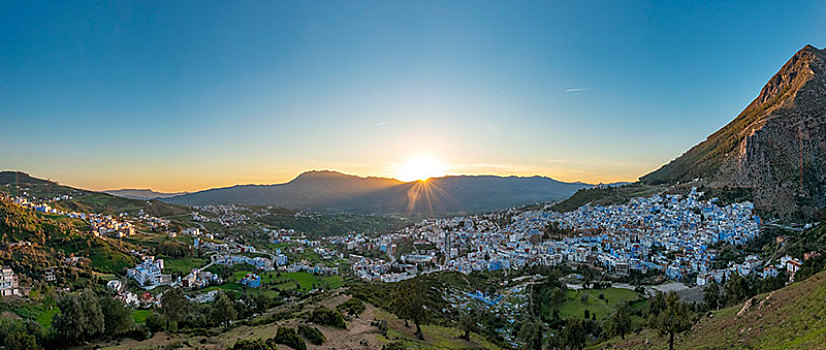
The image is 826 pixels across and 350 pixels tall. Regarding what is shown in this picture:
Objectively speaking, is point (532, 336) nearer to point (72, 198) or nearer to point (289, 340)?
point (289, 340)

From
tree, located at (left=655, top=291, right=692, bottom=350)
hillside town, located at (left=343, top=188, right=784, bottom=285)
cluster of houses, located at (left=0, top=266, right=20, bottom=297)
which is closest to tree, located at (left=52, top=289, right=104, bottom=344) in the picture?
cluster of houses, located at (left=0, top=266, right=20, bottom=297)

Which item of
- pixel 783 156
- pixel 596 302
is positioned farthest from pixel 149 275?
pixel 783 156

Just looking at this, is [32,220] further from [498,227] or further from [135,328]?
[498,227]

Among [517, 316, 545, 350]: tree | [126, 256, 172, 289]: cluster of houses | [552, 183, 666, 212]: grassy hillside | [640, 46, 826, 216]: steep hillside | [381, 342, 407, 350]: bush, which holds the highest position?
[640, 46, 826, 216]: steep hillside

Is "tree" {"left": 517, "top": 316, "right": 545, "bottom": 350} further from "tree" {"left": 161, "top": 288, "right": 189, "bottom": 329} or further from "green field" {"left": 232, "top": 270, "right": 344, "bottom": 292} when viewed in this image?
"green field" {"left": 232, "top": 270, "right": 344, "bottom": 292}

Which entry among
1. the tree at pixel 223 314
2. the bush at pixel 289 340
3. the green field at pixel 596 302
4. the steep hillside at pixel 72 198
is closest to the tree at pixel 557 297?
the green field at pixel 596 302

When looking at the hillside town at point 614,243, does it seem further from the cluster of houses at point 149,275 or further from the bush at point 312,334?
the bush at point 312,334
